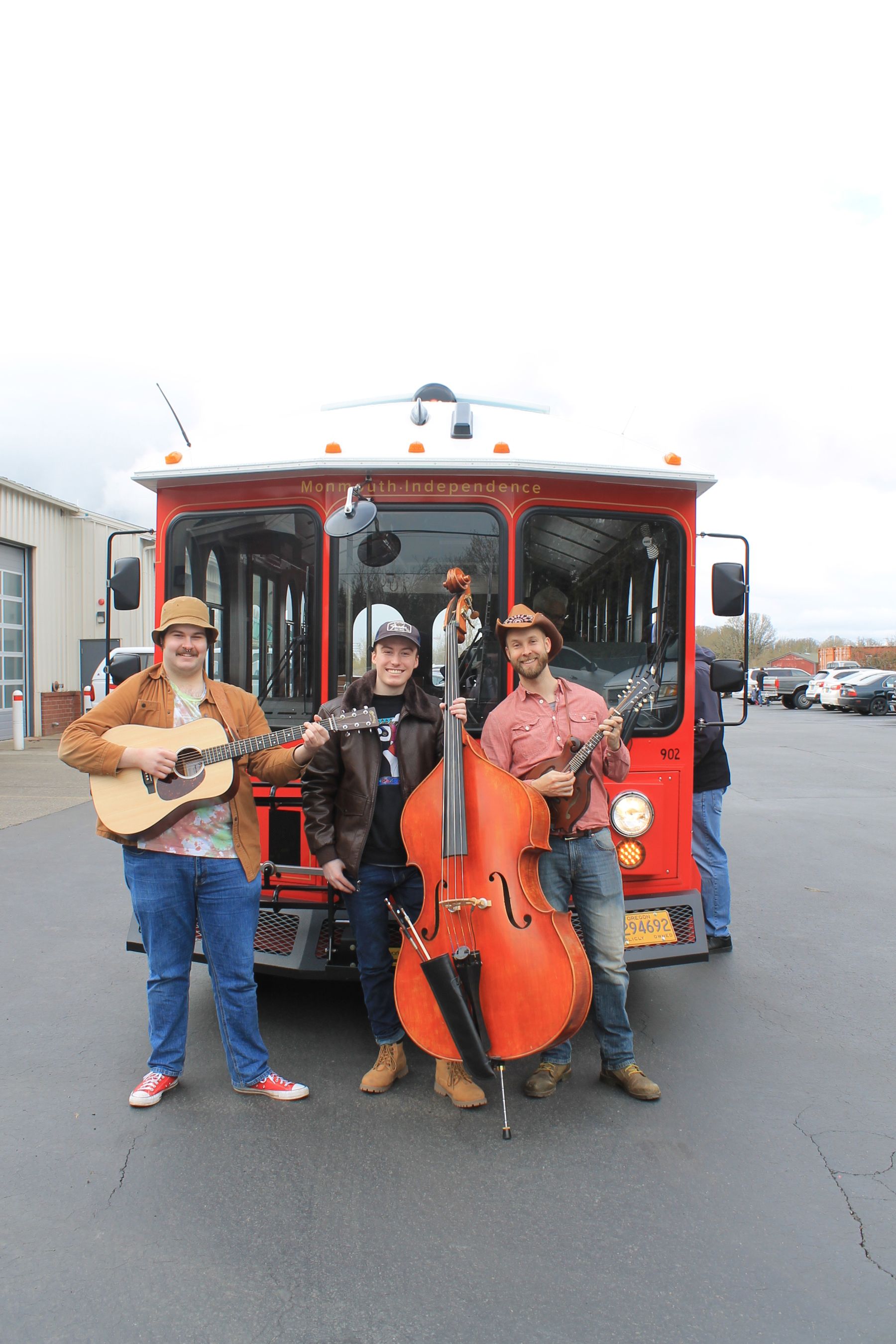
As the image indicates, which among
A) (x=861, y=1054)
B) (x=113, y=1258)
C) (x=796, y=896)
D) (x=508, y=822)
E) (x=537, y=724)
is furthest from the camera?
(x=796, y=896)

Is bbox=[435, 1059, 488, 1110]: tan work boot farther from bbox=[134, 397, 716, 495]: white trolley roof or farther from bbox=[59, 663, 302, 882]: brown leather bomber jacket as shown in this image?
bbox=[134, 397, 716, 495]: white trolley roof

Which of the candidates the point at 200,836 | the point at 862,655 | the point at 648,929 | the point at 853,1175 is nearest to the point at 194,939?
the point at 200,836

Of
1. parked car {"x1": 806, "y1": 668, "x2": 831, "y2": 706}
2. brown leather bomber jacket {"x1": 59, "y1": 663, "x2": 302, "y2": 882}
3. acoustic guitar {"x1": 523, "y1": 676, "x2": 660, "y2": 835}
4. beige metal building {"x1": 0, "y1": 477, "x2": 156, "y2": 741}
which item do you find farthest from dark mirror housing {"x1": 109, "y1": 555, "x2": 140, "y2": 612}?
parked car {"x1": 806, "y1": 668, "x2": 831, "y2": 706}

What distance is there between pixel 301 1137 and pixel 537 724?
1.70m

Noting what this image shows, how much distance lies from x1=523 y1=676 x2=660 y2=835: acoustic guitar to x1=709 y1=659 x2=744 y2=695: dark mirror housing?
981mm

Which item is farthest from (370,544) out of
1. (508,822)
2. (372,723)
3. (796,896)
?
(796,896)

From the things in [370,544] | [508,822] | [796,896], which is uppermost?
[370,544]

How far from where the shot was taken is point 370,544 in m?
3.92

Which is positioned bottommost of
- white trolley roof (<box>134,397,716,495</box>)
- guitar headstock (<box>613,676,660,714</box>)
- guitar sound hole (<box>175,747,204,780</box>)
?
guitar sound hole (<box>175,747,204,780</box>)

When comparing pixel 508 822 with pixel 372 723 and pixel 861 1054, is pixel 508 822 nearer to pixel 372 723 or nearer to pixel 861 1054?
pixel 372 723

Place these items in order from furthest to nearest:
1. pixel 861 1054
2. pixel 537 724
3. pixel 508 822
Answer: pixel 861 1054, pixel 537 724, pixel 508 822

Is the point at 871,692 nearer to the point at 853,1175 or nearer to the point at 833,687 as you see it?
the point at 833,687

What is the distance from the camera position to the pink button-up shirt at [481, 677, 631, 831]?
336cm

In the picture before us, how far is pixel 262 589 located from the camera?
4094 mm
